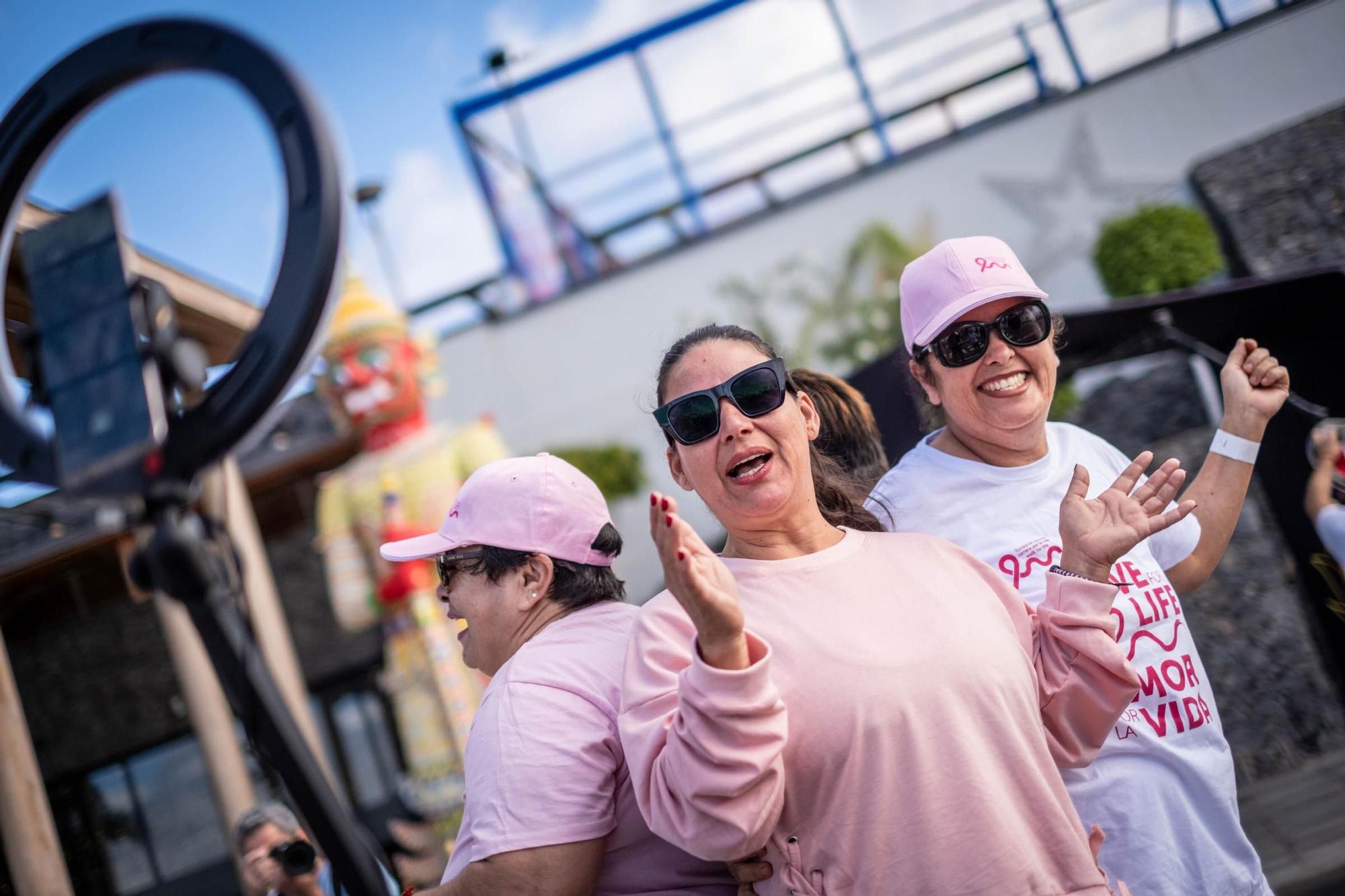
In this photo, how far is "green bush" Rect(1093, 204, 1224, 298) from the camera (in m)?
5.08

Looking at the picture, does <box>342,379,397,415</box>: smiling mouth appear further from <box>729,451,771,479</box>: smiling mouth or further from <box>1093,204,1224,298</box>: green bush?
<box>729,451,771,479</box>: smiling mouth

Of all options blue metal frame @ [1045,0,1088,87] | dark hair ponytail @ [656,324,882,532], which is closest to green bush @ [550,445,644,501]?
blue metal frame @ [1045,0,1088,87]

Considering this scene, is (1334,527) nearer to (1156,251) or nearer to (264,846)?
(1156,251)

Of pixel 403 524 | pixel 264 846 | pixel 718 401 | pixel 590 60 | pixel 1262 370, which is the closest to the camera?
pixel 718 401

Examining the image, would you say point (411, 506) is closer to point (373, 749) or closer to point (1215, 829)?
point (373, 749)

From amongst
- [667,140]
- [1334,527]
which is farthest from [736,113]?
[1334,527]

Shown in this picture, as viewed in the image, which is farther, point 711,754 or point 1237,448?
point 1237,448

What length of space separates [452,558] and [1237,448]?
52.3 inches

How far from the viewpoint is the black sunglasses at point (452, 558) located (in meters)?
1.46

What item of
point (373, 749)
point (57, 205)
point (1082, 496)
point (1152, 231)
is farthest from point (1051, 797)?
point (373, 749)

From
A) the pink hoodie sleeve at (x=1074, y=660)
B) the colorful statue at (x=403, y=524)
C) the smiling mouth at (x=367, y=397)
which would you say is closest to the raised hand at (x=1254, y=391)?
the pink hoodie sleeve at (x=1074, y=660)

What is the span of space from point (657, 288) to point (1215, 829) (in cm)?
587

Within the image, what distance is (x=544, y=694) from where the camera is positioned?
48.6 inches

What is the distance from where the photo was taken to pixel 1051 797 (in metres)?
1.10
